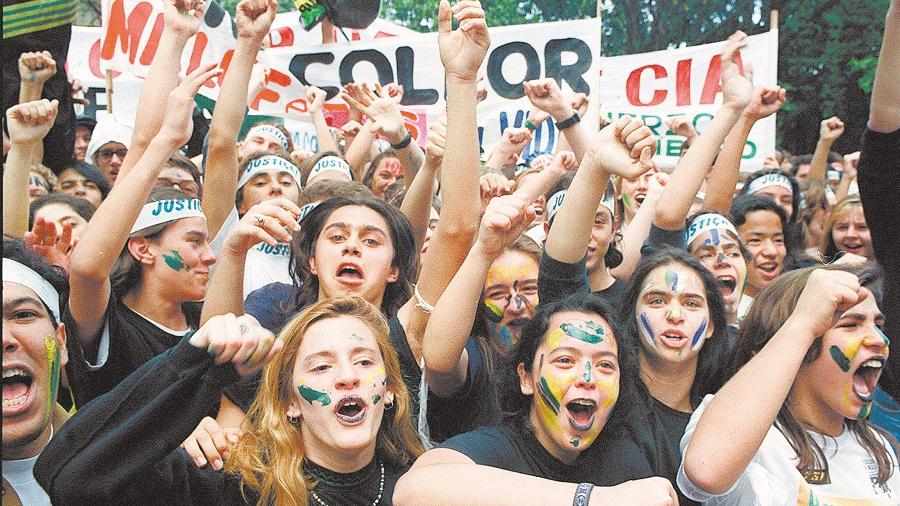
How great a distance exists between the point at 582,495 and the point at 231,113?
7.07ft

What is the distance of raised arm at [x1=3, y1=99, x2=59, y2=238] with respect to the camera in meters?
4.06

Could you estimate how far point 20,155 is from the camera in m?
4.18

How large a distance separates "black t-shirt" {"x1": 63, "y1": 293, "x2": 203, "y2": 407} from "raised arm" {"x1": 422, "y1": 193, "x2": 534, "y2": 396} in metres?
0.97

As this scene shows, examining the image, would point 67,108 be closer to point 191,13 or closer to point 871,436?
point 191,13

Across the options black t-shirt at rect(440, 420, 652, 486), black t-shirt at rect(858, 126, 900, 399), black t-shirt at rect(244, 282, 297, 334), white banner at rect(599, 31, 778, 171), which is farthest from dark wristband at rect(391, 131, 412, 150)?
white banner at rect(599, 31, 778, 171)

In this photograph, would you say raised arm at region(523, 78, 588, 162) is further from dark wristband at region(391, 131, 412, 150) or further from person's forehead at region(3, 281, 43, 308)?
person's forehead at region(3, 281, 43, 308)

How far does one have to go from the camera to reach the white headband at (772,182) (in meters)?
5.89

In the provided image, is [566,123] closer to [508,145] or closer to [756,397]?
[508,145]

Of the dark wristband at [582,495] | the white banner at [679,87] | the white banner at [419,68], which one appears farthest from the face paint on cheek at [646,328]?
the white banner at [679,87]

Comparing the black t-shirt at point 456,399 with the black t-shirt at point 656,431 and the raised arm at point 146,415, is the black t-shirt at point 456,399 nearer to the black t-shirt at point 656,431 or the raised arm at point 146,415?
the black t-shirt at point 656,431

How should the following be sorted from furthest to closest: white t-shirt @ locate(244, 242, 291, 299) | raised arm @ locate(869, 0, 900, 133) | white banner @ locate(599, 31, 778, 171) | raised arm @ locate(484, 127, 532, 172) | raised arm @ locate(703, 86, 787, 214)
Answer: white banner @ locate(599, 31, 778, 171) < raised arm @ locate(484, 127, 532, 172) < raised arm @ locate(703, 86, 787, 214) < white t-shirt @ locate(244, 242, 291, 299) < raised arm @ locate(869, 0, 900, 133)

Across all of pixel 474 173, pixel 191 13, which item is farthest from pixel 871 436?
pixel 191 13

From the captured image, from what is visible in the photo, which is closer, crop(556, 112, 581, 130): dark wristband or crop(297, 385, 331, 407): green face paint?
crop(297, 385, 331, 407): green face paint

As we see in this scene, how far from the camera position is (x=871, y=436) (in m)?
3.04
